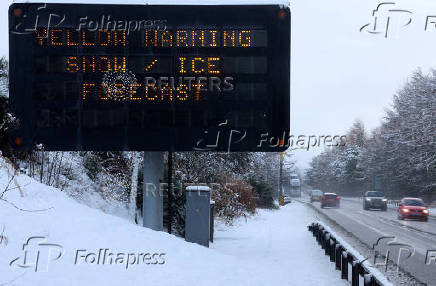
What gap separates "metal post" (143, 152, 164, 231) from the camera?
15508 millimetres

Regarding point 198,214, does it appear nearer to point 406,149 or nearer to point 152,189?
point 152,189

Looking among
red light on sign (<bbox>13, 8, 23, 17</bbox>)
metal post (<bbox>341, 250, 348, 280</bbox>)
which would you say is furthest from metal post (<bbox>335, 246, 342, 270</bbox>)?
red light on sign (<bbox>13, 8, 23, 17</bbox>)

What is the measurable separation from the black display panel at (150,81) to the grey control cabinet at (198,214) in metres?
1.94

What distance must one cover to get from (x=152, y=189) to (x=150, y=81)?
296cm

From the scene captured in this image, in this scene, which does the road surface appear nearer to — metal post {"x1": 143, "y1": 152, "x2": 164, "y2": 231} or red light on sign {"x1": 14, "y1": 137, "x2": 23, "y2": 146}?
metal post {"x1": 143, "y1": 152, "x2": 164, "y2": 231}

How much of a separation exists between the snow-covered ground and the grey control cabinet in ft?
4.77

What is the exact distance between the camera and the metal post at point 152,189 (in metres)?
15.5

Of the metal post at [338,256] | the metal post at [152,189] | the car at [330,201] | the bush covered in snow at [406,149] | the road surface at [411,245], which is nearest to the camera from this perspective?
the metal post at [338,256]

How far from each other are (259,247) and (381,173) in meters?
69.6

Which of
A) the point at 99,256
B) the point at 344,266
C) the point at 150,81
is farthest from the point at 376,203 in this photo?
the point at 99,256

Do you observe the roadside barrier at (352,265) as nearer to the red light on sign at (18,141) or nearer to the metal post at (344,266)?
the metal post at (344,266)

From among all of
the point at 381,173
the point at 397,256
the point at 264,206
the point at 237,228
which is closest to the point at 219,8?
the point at 397,256

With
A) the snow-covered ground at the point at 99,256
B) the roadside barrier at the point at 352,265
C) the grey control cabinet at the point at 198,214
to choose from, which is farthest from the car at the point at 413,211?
the grey control cabinet at the point at 198,214

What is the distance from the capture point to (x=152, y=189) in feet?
50.4
